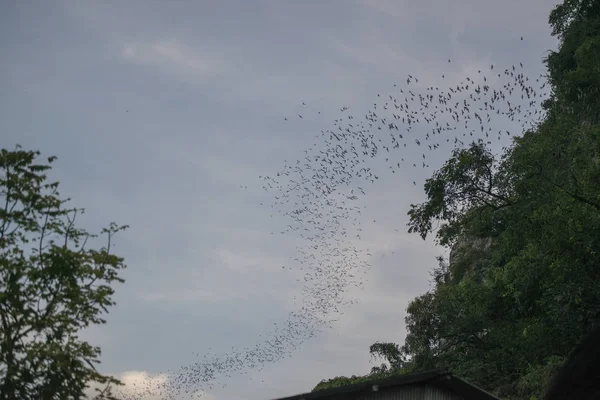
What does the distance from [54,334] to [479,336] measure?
30.9 metres

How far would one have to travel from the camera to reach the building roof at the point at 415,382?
18.9 metres

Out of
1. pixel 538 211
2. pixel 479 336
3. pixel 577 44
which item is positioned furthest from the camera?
pixel 577 44

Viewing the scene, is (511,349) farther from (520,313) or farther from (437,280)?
(437,280)

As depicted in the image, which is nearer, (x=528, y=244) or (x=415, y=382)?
(x=415, y=382)

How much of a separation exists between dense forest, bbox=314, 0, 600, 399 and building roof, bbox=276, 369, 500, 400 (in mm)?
13031

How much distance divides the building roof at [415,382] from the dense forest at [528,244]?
13.0 m

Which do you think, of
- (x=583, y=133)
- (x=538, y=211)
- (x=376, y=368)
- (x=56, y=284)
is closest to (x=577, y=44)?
(x=583, y=133)

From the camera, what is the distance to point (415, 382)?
20391mm

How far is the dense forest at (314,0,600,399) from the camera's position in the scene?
3238cm

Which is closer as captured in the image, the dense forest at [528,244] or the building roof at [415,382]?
the building roof at [415,382]

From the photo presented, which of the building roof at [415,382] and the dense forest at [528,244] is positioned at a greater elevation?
the dense forest at [528,244]

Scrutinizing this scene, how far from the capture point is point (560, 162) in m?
34.7

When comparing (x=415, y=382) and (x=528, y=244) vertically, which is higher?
(x=528, y=244)

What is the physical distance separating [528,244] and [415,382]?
1867cm
